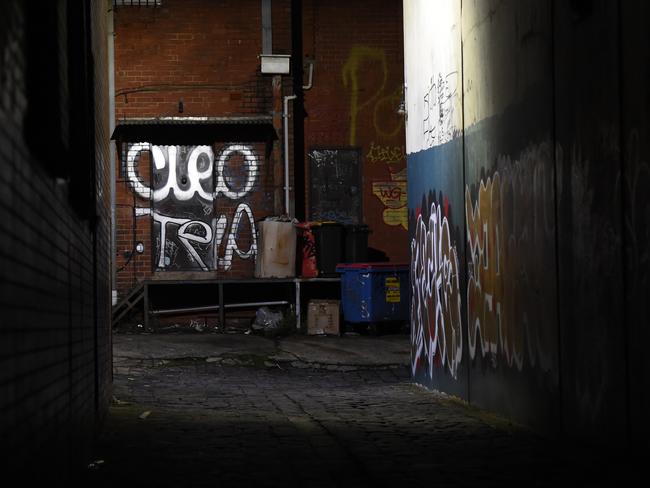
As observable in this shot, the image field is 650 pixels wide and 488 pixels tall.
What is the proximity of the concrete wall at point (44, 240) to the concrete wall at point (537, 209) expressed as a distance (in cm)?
297

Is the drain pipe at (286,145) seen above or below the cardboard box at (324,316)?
above

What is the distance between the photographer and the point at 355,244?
683 inches

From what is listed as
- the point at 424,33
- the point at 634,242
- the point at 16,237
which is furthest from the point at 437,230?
the point at 16,237

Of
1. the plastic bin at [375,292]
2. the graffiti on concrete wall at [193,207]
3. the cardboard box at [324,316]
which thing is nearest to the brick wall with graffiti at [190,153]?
the graffiti on concrete wall at [193,207]

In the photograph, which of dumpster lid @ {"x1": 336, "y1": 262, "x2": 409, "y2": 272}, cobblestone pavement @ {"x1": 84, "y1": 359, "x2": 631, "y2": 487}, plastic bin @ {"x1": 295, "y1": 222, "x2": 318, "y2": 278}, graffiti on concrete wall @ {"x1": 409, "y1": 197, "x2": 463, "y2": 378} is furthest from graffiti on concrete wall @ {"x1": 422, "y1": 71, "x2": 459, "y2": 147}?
plastic bin @ {"x1": 295, "y1": 222, "x2": 318, "y2": 278}

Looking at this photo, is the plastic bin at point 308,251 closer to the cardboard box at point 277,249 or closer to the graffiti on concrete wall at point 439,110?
the cardboard box at point 277,249

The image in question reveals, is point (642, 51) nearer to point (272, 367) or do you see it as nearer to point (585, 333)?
point (585, 333)

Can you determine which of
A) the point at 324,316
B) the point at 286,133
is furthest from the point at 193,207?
the point at 324,316

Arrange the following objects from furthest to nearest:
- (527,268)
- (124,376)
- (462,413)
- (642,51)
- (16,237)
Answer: (124,376) < (462,413) < (527,268) < (642,51) < (16,237)

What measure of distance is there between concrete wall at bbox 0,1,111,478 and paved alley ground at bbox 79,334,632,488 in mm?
617

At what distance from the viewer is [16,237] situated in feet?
10.0

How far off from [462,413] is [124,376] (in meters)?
5.48

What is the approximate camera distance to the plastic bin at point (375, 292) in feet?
53.5

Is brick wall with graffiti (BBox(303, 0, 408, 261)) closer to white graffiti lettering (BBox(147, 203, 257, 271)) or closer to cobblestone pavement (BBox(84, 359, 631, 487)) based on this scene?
white graffiti lettering (BBox(147, 203, 257, 271))
